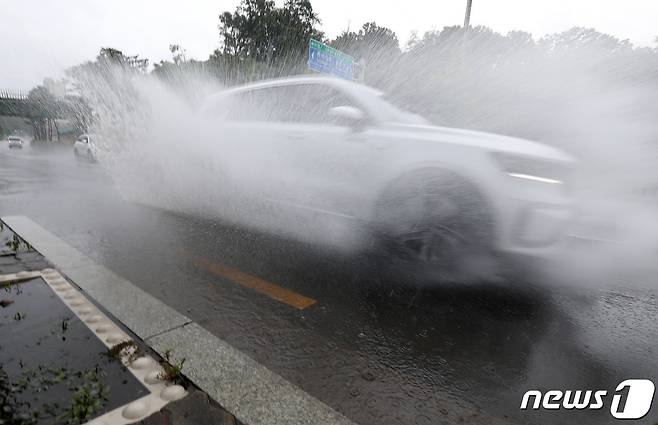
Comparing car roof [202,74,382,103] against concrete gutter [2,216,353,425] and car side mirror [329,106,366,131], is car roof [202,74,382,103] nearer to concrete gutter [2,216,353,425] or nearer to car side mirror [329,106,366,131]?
car side mirror [329,106,366,131]

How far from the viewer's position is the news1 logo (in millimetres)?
1870

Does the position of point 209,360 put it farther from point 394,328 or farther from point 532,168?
point 532,168

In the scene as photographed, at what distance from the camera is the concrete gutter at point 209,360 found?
1715mm

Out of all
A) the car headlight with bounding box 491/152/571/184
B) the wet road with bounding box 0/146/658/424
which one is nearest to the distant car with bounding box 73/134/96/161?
the wet road with bounding box 0/146/658/424

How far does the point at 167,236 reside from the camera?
14.2 ft

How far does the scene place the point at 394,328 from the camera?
8.18 feet

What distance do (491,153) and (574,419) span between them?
1.90 m

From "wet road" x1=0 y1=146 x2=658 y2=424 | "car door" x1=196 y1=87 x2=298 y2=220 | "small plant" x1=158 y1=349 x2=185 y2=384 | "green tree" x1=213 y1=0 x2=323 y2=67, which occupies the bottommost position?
"wet road" x1=0 y1=146 x2=658 y2=424

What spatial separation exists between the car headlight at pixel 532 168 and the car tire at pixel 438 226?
0.99 ft

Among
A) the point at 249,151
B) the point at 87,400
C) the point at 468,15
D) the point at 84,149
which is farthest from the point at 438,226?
the point at 84,149

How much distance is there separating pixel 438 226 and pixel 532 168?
33.7 inches

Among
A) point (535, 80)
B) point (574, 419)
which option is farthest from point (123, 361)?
point (535, 80)

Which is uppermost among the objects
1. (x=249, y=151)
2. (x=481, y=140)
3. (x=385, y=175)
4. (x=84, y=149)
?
(x=481, y=140)

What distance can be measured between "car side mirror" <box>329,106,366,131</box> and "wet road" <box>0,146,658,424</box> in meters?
1.32
